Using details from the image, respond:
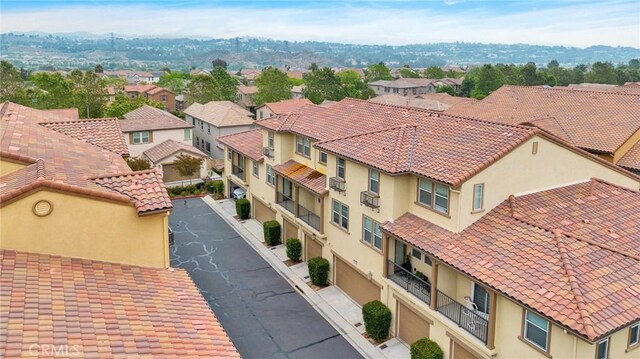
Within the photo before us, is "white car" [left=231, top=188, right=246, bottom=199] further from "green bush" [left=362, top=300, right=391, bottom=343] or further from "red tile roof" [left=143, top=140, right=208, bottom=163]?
"green bush" [left=362, top=300, right=391, bottom=343]

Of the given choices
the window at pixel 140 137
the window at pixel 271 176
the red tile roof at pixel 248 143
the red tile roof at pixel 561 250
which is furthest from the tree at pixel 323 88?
the red tile roof at pixel 561 250

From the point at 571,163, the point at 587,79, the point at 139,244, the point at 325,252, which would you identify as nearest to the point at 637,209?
the point at 571,163

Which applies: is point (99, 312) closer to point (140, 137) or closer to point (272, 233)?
point (272, 233)

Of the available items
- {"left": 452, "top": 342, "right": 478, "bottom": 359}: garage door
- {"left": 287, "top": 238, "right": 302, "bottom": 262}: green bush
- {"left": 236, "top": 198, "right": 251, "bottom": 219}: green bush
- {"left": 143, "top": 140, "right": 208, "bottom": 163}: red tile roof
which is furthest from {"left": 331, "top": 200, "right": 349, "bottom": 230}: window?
{"left": 143, "top": 140, "right": 208, "bottom": 163}: red tile roof

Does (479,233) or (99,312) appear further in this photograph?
(479,233)

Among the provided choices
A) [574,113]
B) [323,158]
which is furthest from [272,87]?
[323,158]

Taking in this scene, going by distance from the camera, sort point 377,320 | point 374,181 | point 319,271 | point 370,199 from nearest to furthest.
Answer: point 377,320 < point 370,199 < point 374,181 < point 319,271

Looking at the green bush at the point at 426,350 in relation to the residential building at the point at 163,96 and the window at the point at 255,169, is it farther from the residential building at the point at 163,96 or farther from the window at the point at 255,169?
the residential building at the point at 163,96
